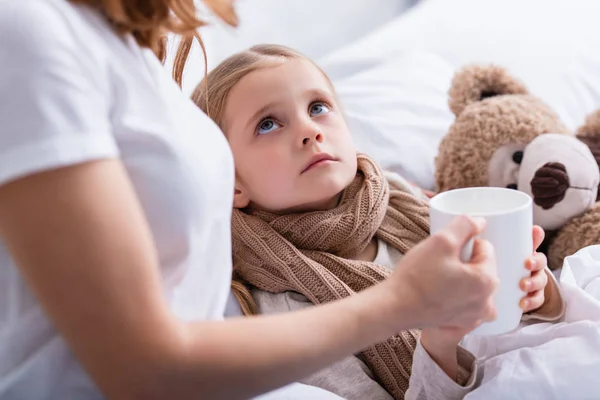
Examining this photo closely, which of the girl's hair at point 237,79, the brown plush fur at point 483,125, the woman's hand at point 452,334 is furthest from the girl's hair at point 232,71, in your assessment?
the woman's hand at point 452,334

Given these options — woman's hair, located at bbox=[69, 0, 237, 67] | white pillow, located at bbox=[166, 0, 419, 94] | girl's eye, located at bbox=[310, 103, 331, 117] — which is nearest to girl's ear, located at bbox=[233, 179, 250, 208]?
girl's eye, located at bbox=[310, 103, 331, 117]

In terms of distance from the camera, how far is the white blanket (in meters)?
0.85

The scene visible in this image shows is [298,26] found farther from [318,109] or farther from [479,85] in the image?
[318,109]

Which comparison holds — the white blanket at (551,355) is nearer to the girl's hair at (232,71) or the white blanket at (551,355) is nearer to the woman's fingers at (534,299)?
the woman's fingers at (534,299)

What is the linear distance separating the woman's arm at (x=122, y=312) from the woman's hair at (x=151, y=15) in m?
0.14

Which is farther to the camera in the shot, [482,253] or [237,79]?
[237,79]

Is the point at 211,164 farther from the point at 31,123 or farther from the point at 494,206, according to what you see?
the point at 494,206

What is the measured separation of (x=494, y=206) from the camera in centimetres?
83

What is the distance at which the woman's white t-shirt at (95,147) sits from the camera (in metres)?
0.51

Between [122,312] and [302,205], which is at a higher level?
[122,312]

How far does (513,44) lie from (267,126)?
1.00 metres

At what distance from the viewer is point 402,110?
1629 mm

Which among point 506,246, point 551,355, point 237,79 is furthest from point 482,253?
point 237,79

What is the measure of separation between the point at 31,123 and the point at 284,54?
0.66m
